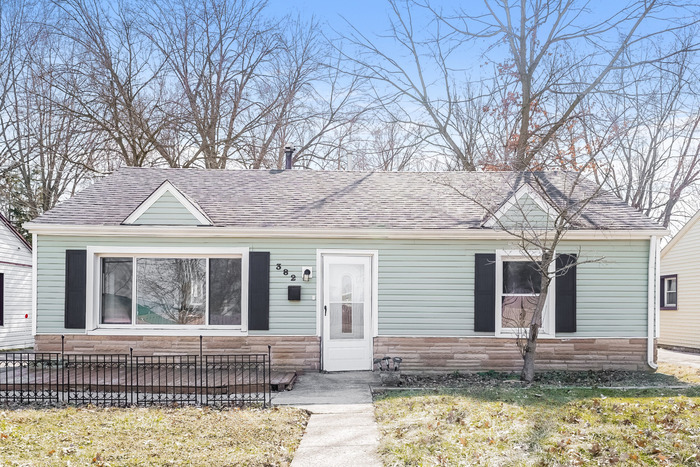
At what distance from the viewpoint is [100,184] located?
1370 centimetres

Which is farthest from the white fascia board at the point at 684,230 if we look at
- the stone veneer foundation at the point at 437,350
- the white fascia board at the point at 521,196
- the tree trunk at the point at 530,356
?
the tree trunk at the point at 530,356

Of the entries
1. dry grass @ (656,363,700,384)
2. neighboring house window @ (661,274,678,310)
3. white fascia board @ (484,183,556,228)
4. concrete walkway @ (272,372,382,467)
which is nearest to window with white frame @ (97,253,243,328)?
concrete walkway @ (272,372,382,467)

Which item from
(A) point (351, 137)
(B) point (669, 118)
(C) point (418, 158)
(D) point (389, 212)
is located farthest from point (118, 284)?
(B) point (669, 118)

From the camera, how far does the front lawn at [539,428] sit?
5668 mm

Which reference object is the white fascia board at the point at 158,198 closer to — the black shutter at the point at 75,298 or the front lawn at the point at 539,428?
the black shutter at the point at 75,298

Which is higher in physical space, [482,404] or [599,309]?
[599,309]

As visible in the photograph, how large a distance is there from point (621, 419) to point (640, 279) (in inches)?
224

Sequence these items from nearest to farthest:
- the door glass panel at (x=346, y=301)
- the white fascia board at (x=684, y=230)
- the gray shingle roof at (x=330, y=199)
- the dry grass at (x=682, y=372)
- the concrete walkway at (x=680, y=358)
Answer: the dry grass at (x=682, y=372)
the door glass panel at (x=346, y=301)
the gray shingle roof at (x=330, y=199)
the concrete walkway at (x=680, y=358)
the white fascia board at (x=684, y=230)

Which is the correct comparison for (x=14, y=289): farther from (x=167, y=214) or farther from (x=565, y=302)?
(x=565, y=302)

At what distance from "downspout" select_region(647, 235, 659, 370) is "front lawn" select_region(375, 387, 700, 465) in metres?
2.93

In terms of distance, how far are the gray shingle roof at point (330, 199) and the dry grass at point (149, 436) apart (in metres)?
4.71

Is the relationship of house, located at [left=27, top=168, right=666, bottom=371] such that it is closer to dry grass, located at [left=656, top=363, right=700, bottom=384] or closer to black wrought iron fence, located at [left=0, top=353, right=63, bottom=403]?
dry grass, located at [left=656, top=363, right=700, bottom=384]

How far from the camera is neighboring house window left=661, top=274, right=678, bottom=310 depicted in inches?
753

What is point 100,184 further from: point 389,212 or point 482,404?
point 482,404
